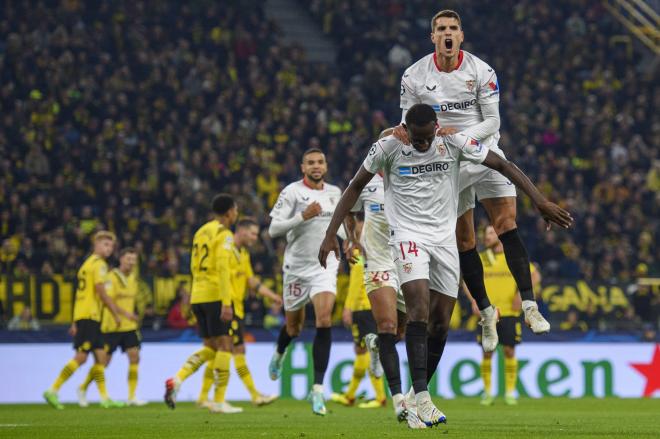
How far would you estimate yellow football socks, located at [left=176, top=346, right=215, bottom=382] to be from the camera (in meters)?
14.4

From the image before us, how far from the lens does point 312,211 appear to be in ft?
43.7

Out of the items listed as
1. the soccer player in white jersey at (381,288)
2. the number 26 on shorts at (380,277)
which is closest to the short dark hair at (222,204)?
the soccer player in white jersey at (381,288)

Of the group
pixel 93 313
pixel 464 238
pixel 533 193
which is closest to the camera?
pixel 533 193

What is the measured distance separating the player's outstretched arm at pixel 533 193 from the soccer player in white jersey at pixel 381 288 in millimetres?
2377

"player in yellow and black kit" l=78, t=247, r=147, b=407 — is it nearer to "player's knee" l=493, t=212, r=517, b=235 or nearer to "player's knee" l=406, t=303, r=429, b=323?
"player's knee" l=493, t=212, r=517, b=235

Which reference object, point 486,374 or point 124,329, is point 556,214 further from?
point 124,329

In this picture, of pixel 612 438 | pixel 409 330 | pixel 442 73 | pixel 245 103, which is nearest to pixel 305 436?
pixel 409 330

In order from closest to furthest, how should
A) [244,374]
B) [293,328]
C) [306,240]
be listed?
[306,240] < [293,328] < [244,374]

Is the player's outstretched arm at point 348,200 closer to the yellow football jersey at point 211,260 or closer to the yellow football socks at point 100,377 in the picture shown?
the yellow football jersey at point 211,260

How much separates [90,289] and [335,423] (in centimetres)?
738

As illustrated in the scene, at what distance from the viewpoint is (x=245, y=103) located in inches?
1126

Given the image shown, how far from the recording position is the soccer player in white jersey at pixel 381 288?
11406mm

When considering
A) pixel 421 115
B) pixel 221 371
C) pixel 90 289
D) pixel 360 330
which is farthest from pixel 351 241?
pixel 90 289

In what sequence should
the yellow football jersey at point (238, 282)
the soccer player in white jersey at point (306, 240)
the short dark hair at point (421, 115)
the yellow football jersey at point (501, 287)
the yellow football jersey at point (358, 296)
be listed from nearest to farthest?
the short dark hair at point (421, 115) → the soccer player in white jersey at point (306, 240) → the yellow football jersey at point (238, 282) → the yellow football jersey at point (358, 296) → the yellow football jersey at point (501, 287)
